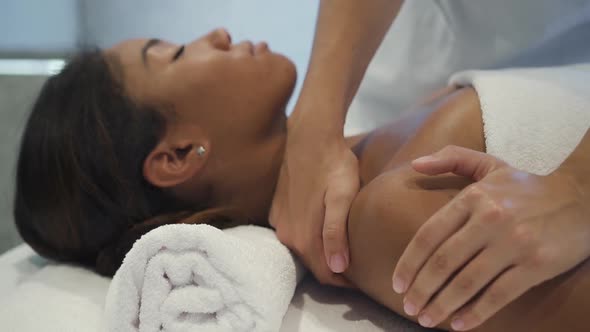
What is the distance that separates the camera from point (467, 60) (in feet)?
3.43

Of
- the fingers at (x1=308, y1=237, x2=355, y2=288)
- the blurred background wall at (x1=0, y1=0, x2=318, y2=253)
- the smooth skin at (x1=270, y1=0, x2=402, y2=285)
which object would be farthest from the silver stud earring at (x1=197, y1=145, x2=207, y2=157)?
the blurred background wall at (x1=0, y1=0, x2=318, y2=253)

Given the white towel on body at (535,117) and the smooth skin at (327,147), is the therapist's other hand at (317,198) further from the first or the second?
the white towel on body at (535,117)

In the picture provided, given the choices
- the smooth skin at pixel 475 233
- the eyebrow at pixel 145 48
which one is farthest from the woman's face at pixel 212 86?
the smooth skin at pixel 475 233

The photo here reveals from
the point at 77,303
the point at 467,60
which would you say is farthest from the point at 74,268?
the point at 467,60

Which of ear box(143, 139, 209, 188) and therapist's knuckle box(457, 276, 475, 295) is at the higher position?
therapist's knuckle box(457, 276, 475, 295)

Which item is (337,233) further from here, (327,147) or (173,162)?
(173,162)

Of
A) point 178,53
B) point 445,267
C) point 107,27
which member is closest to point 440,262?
point 445,267

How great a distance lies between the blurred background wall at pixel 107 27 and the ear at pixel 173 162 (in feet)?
2.64

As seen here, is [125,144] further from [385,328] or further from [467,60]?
[467,60]

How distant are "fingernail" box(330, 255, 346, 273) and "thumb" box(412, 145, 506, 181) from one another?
0.63ft

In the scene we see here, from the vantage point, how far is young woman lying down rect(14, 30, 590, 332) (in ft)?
2.76

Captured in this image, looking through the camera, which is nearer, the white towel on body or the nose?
the white towel on body

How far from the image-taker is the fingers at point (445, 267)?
0.49 metres

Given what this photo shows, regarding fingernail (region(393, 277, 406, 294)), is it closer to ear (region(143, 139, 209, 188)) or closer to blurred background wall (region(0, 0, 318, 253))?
ear (region(143, 139, 209, 188))
